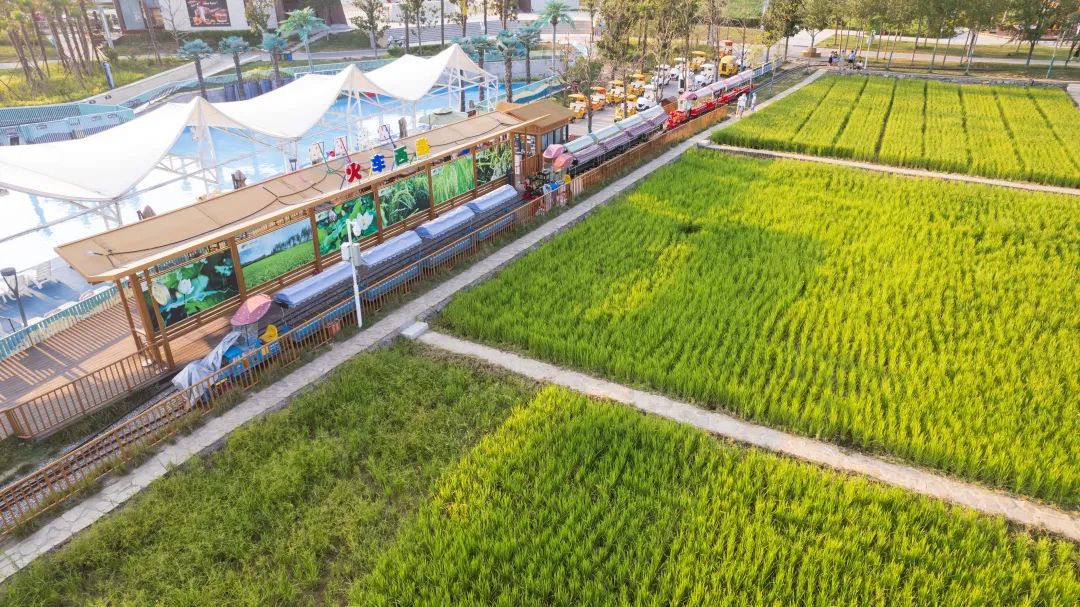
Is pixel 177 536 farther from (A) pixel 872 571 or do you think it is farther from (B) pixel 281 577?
(A) pixel 872 571

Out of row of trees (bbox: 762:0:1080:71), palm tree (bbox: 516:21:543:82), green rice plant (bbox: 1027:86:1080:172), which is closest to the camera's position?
green rice plant (bbox: 1027:86:1080:172)

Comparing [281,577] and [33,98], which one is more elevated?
[33,98]

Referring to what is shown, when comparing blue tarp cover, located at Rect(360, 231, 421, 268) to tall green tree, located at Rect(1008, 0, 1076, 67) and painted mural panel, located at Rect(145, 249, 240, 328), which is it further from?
tall green tree, located at Rect(1008, 0, 1076, 67)

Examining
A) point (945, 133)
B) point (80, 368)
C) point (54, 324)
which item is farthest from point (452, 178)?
point (945, 133)

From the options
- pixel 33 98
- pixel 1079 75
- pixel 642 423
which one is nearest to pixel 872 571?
pixel 642 423

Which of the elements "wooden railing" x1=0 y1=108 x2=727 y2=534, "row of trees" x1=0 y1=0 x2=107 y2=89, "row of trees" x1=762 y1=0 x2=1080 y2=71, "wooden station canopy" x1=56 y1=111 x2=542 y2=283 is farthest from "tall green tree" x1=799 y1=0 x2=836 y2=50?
"row of trees" x1=0 y1=0 x2=107 y2=89

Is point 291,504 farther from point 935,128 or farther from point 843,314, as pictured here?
point 935,128
